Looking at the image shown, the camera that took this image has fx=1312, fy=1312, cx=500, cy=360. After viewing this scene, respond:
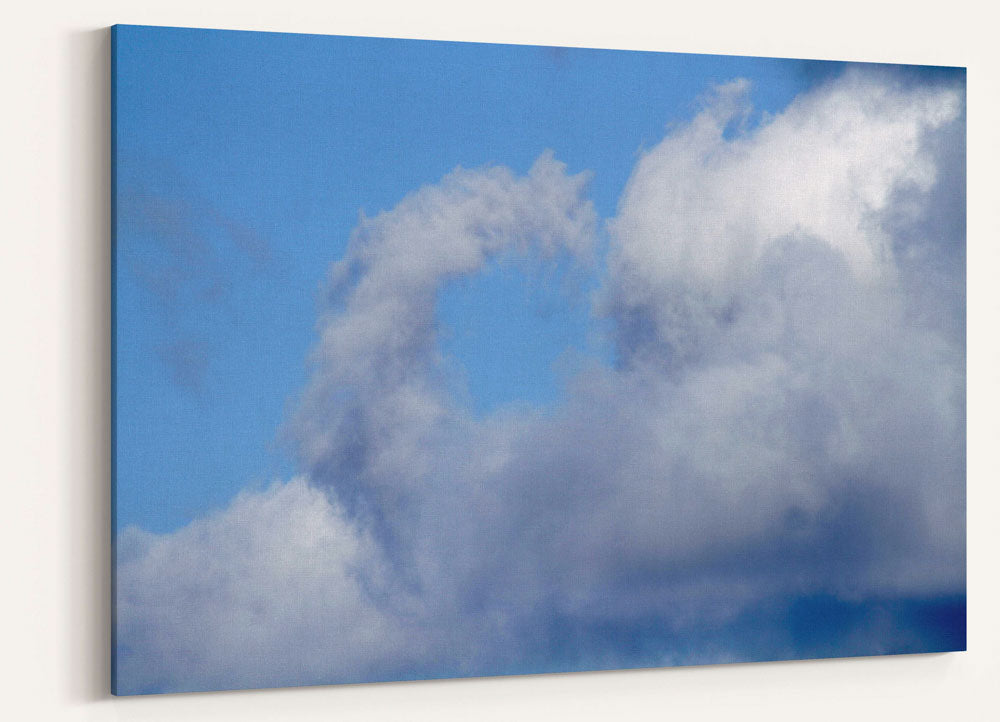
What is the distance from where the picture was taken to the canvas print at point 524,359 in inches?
107

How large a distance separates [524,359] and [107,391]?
0.88 metres

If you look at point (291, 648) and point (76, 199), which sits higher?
point (76, 199)

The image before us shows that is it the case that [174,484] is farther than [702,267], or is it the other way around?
[702,267]

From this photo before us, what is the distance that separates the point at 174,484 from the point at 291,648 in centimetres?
42

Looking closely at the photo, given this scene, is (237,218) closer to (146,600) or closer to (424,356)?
(424,356)

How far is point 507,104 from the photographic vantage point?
286 cm

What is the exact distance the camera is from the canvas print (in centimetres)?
272

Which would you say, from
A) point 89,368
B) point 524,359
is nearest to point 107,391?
point 89,368

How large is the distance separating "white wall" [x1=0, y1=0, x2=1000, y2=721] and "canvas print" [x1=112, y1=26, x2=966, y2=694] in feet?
0.24

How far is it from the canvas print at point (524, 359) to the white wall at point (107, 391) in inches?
2.9

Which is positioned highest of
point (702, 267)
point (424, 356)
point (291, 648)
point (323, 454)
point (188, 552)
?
point (702, 267)

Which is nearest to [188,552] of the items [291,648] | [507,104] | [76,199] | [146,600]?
[146,600]

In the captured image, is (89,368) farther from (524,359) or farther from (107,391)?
(524,359)

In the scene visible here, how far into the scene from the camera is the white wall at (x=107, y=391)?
270cm
